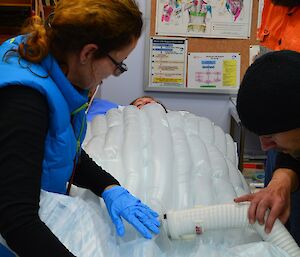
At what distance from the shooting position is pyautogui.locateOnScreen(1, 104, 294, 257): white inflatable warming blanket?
99 cm

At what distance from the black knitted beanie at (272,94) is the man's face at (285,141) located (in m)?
0.03

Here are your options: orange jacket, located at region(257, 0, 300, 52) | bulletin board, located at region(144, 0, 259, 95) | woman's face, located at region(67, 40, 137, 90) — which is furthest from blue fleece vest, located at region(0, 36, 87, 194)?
bulletin board, located at region(144, 0, 259, 95)

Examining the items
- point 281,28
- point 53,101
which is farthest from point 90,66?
point 281,28

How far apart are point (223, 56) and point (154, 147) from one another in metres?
1.46

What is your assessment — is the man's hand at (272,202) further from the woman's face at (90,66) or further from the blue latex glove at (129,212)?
the woman's face at (90,66)

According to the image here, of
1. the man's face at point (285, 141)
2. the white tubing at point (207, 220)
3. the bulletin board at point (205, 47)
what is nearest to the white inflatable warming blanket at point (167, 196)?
the white tubing at point (207, 220)

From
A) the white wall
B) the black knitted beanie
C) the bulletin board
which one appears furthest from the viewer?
the white wall

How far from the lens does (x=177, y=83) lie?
2883 millimetres

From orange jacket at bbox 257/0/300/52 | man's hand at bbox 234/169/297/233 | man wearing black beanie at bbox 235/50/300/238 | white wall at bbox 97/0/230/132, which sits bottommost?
white wall at bbox 97/0/230/132

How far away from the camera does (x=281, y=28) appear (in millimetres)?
1584

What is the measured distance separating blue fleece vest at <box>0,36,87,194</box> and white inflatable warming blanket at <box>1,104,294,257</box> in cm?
7

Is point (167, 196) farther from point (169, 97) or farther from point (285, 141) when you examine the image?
point (169, 97)

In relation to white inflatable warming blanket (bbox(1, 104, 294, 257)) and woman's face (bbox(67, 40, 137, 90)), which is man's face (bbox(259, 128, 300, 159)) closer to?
white inflatable warming blanket (bbox(1, 104, 294, 257))

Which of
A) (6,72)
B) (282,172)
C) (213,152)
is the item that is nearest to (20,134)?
(6,72)
